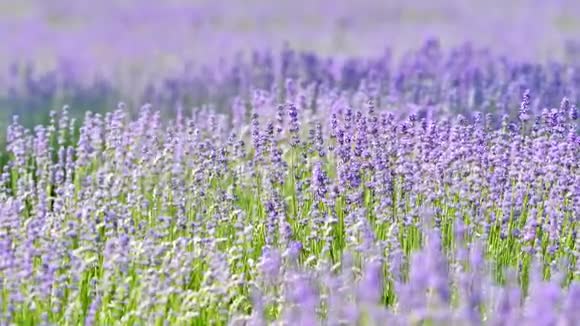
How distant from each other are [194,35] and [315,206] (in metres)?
6.81

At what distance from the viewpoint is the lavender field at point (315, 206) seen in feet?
11.6

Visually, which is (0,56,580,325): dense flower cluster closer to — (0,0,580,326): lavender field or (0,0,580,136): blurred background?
(0,0,580,326): lavender field

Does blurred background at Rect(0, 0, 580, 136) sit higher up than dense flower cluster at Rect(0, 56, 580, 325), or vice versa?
blurred background at Rect(0, 0, 580, 136)

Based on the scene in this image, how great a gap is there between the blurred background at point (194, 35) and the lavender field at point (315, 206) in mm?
505

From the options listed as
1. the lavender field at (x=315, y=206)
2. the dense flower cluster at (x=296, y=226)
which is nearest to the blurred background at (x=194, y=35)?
the lavender field at (x=315, y=206)

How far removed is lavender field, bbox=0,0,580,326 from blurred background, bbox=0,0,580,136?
505 mm

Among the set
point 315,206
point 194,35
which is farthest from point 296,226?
point 194,35

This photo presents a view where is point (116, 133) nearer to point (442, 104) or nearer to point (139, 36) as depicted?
point (442, 104)

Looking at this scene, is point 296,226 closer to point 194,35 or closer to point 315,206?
point 315,206

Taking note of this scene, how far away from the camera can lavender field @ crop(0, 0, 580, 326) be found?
139 inches

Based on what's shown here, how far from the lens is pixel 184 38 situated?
34.9 feet

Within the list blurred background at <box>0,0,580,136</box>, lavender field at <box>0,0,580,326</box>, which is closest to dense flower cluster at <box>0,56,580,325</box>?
lavender field at <box>0,0,580,326</box>

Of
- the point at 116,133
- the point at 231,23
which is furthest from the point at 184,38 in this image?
the point at 116,133

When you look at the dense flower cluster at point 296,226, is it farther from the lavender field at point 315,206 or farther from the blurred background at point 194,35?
the blurred background at point 194,35
